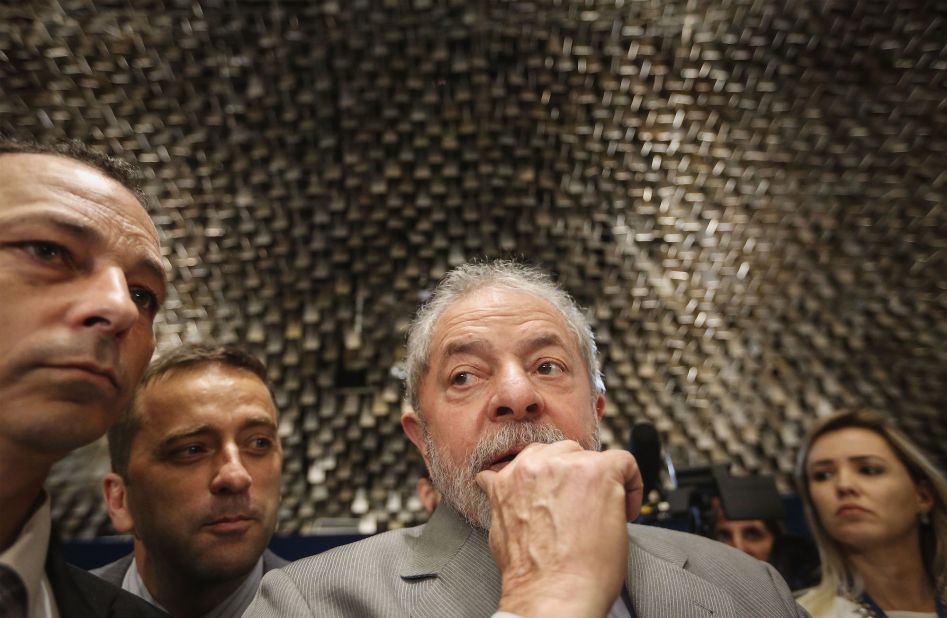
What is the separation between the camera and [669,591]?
1.00 metres

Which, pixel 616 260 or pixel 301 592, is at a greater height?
pixel 616 260

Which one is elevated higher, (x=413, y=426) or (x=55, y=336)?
(x=55, y=336)

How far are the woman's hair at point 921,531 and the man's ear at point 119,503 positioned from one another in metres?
1.73

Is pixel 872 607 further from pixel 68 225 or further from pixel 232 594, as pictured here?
pixel 68 225

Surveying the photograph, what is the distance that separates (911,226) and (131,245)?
3.10 metres

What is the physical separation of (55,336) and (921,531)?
2144 mm

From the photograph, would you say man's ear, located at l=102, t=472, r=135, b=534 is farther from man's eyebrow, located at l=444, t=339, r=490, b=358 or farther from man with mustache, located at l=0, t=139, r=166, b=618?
man's eyebrow, located at l=444, t=339, r=490, b=358

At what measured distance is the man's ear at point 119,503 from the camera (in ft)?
4.69

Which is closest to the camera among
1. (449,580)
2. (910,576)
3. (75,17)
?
(449,580)

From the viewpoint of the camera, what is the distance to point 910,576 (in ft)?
5.56

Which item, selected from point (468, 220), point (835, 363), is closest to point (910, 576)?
point (835, 363)

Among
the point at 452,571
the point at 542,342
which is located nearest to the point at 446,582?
the point at 452,571

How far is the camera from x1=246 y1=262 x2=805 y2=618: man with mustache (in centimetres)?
74

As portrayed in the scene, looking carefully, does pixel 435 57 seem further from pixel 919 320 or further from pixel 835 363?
pixel 919 320
